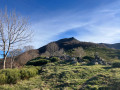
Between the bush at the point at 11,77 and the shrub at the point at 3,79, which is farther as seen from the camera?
the bush at the point at 11,77

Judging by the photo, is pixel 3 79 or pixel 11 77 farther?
pixel 11 77

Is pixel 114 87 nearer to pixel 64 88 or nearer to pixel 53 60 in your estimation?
pixel 64 88

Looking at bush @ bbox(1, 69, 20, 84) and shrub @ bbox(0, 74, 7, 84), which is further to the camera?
bush @ bbox(1, 69, 20, 84)

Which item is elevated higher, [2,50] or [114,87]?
[2,50]

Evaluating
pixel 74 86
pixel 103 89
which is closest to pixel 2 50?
pixel 74 86

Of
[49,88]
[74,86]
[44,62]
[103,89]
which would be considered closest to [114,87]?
[103,89]

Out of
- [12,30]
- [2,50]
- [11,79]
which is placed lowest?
[11,79]

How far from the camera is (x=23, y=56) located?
92.2ft

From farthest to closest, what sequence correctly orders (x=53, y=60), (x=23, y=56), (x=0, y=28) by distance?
1. (x=23, y=56)
2. (x=53, y=60)
3. (x=0, y=28)

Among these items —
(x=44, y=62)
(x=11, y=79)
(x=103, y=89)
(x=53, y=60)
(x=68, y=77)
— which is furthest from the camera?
(x=53, y=60)

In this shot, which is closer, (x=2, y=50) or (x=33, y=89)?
(x=33, y=89)

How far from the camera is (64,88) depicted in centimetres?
503

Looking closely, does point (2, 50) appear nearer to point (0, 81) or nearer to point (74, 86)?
point (0, 81)

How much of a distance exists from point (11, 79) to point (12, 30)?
4460mm
